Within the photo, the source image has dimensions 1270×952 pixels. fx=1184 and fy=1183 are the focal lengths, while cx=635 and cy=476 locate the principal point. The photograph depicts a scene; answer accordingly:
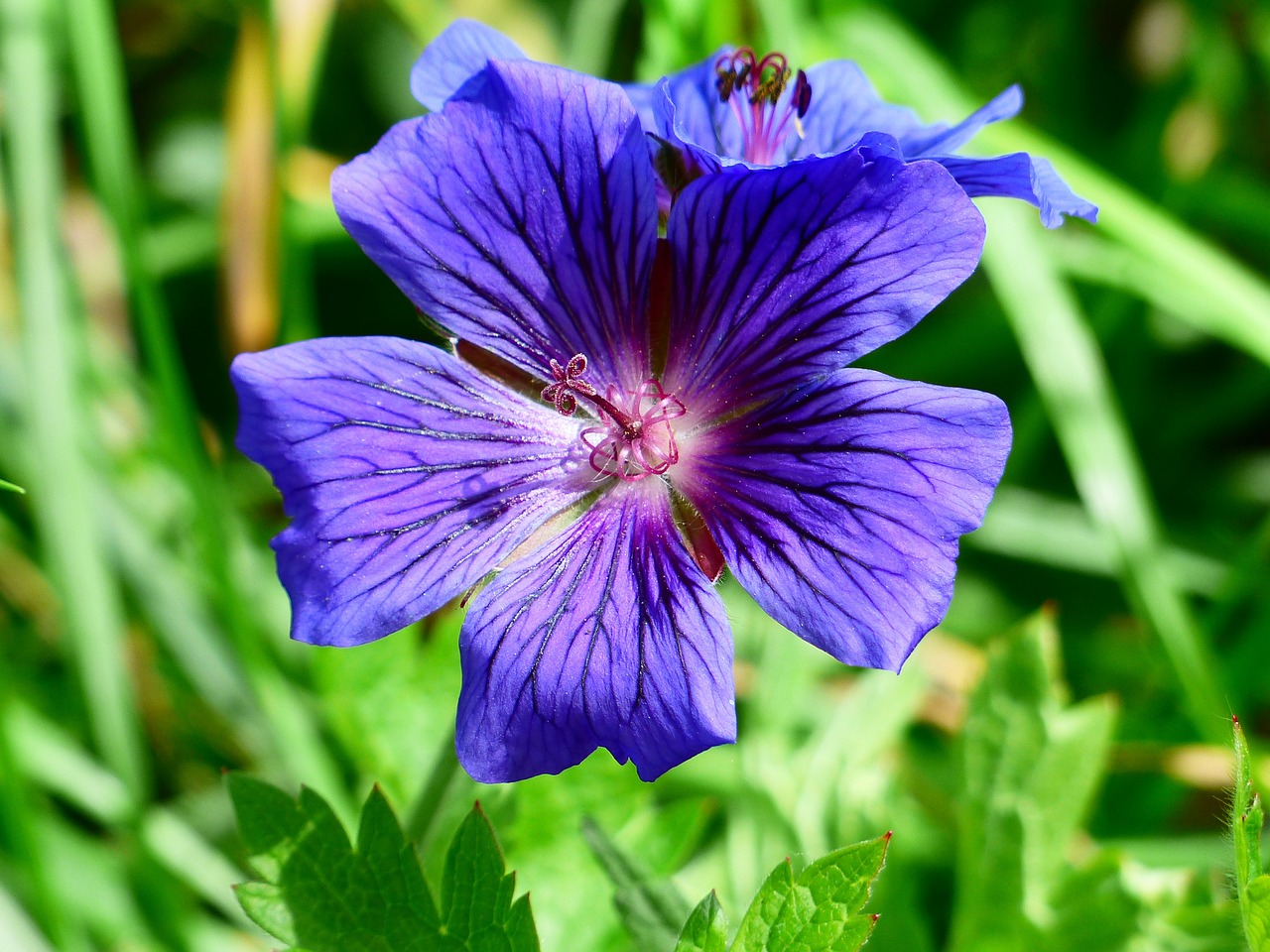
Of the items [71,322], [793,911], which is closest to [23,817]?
[71,322]

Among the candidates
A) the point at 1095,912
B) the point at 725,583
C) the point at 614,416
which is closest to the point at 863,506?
the point at 614,416

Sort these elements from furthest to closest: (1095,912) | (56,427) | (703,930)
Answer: (56,427) < (1095,912) < (703,930)

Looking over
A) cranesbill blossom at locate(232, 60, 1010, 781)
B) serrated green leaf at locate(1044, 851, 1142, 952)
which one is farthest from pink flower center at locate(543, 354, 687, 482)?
serrated green leaf at locate(1044, 851, 1142, 952)

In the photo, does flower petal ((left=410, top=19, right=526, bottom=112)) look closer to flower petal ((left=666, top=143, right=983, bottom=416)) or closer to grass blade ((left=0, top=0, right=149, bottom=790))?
flower petal ((left=666, top=143, right=983, bottom=416))


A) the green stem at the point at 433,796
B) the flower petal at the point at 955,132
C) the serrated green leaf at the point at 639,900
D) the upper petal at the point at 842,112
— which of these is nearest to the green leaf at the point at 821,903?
the serrated green leaf at the point at 639,900

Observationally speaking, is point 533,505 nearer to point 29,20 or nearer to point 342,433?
point 342,433

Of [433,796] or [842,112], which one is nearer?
[433,796]

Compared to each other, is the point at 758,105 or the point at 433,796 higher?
the point at 758,105

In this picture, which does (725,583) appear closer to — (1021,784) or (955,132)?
(1021,784)
